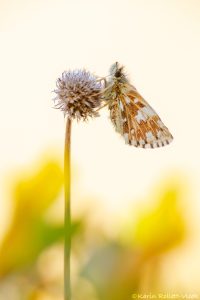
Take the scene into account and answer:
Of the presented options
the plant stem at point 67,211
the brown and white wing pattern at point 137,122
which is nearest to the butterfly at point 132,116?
the brown and white wing pattern at point 137,122

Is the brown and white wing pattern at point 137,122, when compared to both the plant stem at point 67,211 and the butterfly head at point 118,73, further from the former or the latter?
the plant stem at point 67,211

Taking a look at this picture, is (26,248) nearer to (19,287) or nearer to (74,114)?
(19,287)

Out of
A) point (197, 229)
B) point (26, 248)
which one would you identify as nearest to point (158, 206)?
point (197, 229)

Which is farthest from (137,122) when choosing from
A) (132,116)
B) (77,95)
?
(77,95)

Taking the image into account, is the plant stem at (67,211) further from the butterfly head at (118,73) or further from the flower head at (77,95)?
the butterfly head at (118,73)

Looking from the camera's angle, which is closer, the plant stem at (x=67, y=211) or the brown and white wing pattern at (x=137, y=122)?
the plant stem at (x=67, y=211)

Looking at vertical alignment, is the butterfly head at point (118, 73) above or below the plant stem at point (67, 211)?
above

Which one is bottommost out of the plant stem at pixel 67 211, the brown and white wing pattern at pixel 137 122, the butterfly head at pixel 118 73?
the plant stem at pixel 67 211

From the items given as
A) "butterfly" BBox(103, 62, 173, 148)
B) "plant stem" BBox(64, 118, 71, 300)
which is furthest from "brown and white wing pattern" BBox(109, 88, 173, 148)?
"plant stem" BBox(64, 118, 71, 300)
